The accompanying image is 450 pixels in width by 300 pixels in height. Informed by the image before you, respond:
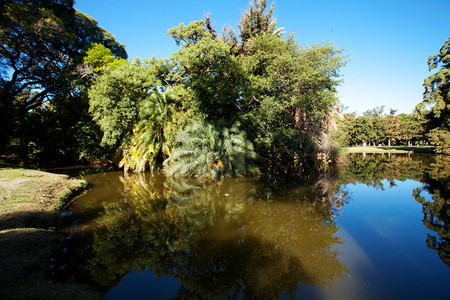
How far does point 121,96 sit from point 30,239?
41.6 feet

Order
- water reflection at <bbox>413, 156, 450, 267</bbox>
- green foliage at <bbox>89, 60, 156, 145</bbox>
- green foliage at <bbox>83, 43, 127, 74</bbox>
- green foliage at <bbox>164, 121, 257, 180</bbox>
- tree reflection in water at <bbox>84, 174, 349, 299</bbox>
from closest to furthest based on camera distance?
tree reflection in water at <bbox>84, 174, 349, 299</bbox> < water reflection at <bbox>413, 156, 450, 267</bbox> < green foliage at <bbox>164, 121, 257, 180</bbox> < green foliage at <bbox>89, 60, 156, 145</bbox> < green foliage at <bbox>83, 43, 127, 74</bbox>

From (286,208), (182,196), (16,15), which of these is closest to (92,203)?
(182,196)

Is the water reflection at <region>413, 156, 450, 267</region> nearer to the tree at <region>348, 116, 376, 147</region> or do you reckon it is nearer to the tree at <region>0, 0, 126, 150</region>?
A: the tree at <region>0, 0, 126, 150</region>

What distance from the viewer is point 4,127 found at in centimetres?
1661

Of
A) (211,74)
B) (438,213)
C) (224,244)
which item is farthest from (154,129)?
(438,213)

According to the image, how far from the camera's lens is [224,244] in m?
4.59

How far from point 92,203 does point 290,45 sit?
14.3m

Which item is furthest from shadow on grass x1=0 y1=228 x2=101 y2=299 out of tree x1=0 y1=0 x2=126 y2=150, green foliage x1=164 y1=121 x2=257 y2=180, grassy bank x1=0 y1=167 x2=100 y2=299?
tree x1=0 y1=0 x2=126 y2=150

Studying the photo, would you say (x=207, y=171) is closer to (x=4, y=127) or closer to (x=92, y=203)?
(x=92, y=203)

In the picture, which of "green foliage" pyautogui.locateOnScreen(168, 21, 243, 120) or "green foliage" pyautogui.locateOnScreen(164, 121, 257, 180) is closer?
"green foliage" pyautogui.locateOnScreen(164, 121, 257, 180)

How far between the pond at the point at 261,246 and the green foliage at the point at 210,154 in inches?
133

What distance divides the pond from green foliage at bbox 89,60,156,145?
26.3 ft

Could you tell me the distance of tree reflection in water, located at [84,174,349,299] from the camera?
344cm

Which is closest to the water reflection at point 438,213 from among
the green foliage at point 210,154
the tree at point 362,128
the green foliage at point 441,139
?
the green foliage at point 210,154
